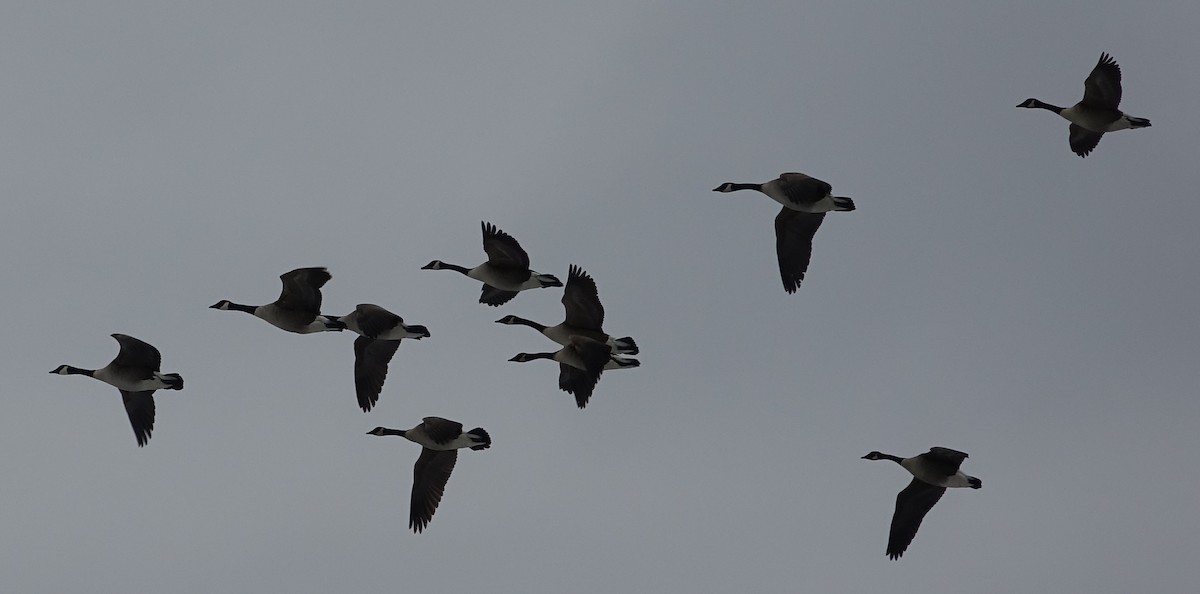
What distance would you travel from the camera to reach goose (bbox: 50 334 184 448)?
2394cm

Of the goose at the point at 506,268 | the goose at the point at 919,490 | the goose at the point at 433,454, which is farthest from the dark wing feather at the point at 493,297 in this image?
the goose at the point at 919,490

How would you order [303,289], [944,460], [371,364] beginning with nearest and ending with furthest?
[944,460] → [303,289] → [371,364]

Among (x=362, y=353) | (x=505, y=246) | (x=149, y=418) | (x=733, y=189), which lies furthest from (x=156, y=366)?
(x=733, y=189)

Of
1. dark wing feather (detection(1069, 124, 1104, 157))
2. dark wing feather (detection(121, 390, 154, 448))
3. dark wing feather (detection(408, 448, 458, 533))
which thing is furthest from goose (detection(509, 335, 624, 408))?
dark wing feather (detection(1069, 124, 1104, 157))

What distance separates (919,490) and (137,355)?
1151 centimetres

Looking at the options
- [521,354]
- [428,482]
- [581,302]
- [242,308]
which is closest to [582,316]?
[581,302]

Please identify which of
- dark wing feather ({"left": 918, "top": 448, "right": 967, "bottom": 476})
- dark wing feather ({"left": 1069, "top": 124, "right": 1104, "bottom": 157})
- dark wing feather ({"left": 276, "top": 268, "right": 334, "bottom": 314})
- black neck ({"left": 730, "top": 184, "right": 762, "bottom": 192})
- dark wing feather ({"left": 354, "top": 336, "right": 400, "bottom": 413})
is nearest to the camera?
dark wing feather ({"left": 918, "top": 448, "right": 967, "bottom": 476})

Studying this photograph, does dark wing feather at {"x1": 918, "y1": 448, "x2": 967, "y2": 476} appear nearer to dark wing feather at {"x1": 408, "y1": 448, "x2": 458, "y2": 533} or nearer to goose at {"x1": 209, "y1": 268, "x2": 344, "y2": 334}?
dark wing feather at {"x1": 408, "y1": 448, "x2": 458, "y2": 533}

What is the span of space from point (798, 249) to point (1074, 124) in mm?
5060

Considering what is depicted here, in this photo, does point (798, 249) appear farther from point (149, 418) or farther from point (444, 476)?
point (149, 418)

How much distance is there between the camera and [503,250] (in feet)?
78.8

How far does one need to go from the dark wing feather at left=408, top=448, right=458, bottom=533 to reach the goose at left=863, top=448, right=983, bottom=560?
6.52 meters

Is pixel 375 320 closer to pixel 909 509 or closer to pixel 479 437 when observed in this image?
pixel 479 437

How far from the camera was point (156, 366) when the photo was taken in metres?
24.3
